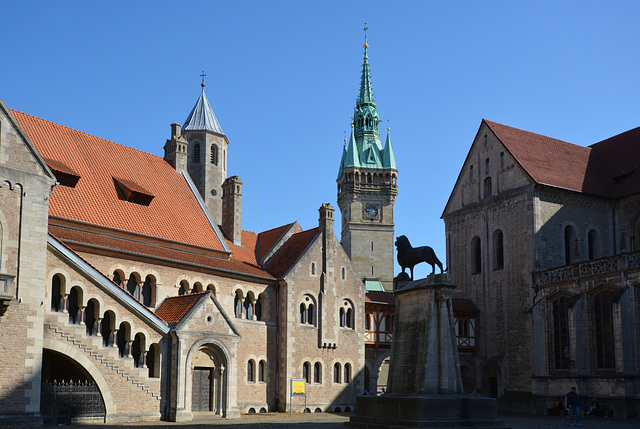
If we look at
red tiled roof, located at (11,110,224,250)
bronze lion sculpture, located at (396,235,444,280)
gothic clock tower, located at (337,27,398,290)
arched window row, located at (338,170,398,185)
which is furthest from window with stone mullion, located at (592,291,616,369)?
arched window row, located at (338,170,398,185)

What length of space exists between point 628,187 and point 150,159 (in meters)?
30.0

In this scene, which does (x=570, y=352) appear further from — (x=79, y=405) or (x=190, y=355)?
(x=79, y=405)

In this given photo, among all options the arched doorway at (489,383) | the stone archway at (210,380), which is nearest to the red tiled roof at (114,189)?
the stone archway at (210,380)

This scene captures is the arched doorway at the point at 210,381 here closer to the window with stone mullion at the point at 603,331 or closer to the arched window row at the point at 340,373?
the arched window row at the point at 340,373

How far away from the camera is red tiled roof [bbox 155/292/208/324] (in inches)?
1261

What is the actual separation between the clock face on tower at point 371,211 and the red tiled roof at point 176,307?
51.8 m

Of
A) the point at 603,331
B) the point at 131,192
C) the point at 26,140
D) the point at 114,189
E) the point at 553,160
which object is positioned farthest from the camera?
the point at 553,160

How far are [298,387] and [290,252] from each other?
8091 millimetres

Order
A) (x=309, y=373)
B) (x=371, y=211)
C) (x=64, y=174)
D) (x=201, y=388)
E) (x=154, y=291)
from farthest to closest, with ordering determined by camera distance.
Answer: (x=371, y=211), (x=309, y=373), (x=154, y=291), (x=64, y=174), (x=201, y=388)

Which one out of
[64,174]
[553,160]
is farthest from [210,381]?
[553,160]

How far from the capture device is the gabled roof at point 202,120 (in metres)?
51.0

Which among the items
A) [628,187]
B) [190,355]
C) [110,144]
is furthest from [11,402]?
[628,187]

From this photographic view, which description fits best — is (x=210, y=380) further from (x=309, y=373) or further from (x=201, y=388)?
(x=309, y=373)

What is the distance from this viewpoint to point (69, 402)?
27.1m
